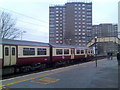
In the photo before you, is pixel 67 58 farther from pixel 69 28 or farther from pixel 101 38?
pixel 69 28

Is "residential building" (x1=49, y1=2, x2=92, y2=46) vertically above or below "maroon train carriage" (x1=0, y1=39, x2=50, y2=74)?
above

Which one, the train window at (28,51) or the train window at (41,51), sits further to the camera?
the train window at (41,51)

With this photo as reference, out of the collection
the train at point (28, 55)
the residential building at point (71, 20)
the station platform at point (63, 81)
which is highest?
the residential building at point (71, 20)

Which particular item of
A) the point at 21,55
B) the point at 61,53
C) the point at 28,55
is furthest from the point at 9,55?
the point at 61,53

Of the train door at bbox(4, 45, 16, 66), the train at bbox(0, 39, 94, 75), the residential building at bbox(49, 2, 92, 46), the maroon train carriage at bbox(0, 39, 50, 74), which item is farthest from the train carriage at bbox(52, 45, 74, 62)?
the residential building at bbox(49, 2, 92, 46)

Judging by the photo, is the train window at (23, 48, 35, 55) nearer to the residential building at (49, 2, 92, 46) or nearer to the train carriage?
the train carriage

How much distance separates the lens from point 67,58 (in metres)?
18.0

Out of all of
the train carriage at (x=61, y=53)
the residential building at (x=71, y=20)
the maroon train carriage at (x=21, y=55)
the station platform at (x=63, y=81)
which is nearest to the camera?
the station platform at (x=63, y=81)

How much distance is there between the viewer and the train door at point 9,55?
31.3ft

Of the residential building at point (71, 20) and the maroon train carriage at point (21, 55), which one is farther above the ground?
the residential building at point (71, 20)

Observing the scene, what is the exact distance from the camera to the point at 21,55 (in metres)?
10.9

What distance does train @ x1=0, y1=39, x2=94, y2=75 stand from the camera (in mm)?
9695

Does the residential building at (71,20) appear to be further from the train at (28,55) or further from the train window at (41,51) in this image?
the train window at (41,51)

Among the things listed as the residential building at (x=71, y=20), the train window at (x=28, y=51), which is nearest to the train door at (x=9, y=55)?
the train window at (x=28, y=51)
